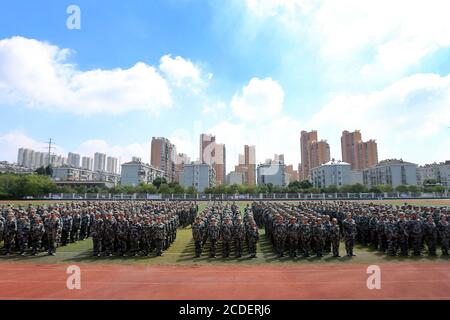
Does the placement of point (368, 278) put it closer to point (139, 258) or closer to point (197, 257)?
point (197, 257)

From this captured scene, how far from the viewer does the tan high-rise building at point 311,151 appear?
117 metres

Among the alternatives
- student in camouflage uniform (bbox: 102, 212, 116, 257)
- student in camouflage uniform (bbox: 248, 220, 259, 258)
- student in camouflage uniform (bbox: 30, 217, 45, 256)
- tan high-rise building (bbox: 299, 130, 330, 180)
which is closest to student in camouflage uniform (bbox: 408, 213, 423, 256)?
student in camouflage uniform (bbox: 248, 220, 259, 258)

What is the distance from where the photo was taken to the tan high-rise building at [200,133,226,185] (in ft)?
357

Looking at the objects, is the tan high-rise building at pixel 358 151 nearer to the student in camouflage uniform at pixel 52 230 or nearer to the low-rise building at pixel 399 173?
the low-rise building at pixel 399 173

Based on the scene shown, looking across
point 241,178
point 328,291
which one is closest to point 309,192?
point 328,291

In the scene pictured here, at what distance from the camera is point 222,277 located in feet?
27.6

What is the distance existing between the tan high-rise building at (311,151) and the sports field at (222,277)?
4328 inches

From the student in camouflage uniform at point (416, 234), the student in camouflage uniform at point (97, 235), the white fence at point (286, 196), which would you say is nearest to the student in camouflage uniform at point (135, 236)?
the student in camouflage uniform at point (97, 235)

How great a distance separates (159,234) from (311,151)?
378 ft

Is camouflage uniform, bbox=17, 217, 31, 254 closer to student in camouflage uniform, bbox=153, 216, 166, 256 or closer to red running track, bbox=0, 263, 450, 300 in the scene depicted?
red running track, bbox=0, 263, 450, 300

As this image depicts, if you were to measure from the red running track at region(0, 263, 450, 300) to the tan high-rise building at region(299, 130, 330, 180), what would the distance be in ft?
365

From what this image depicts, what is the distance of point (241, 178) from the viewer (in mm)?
126562

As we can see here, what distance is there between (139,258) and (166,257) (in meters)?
0.94
